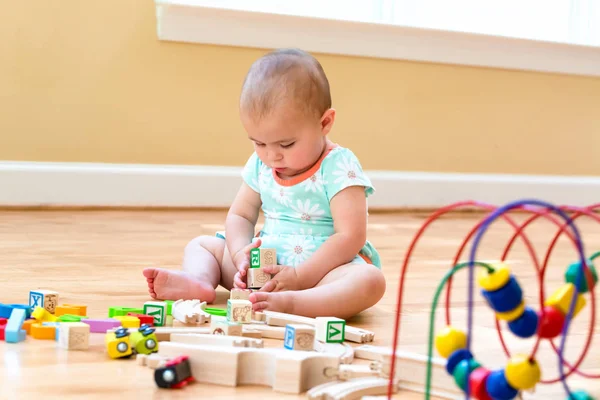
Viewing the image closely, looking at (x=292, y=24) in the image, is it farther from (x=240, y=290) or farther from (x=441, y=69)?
(x=240, y=290)

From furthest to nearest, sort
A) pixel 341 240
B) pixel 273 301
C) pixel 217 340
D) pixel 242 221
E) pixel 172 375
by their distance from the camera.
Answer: pixel 242 221 → pixel 341 240 → pixel 273 301 → pixel 217 340 → pixel 172 375

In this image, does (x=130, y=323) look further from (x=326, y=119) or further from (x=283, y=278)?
(x=326, y=119)

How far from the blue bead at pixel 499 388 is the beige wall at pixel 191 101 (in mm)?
2097

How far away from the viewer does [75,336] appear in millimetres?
915

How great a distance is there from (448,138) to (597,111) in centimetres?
72

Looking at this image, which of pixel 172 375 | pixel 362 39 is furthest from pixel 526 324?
pixel 362 39

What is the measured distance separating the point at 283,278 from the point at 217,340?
311 millimetres

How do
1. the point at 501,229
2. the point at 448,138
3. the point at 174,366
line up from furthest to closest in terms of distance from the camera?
1. the point at 448,138
2. the point at 501,229
3. the point at 174,366

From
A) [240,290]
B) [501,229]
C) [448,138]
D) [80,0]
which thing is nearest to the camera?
[240,290]

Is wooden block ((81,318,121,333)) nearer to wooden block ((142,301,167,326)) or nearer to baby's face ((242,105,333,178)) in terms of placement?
wooden block ((142,301,167,326))

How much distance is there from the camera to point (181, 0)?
8.30ft

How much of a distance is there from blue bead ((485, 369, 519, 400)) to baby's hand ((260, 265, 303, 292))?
63cm

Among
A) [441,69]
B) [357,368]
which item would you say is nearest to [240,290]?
[357,368]

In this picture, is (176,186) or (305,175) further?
(176,186)
